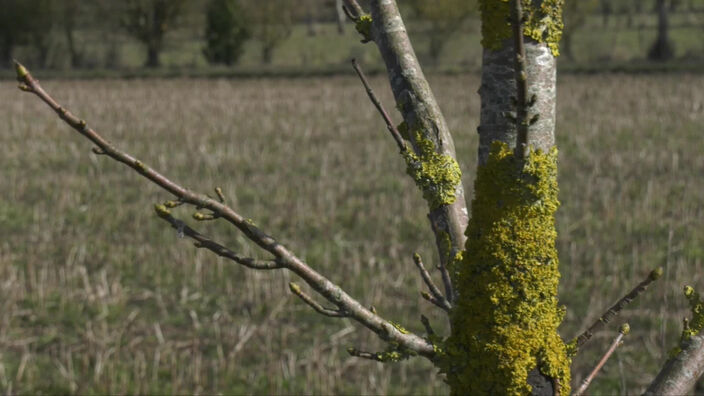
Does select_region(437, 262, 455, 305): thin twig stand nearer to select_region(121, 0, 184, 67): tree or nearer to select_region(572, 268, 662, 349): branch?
select_region(572, 268, 662, 349): branch

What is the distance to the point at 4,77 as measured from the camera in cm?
3556

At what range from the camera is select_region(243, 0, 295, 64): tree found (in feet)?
154

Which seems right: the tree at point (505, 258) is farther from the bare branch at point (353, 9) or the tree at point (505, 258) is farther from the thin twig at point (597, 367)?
the bare branch at point (353, 9)

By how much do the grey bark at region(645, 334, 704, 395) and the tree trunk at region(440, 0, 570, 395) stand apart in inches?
6.3

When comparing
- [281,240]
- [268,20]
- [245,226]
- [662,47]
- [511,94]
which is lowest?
[281,240]

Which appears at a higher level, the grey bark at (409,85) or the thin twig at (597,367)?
the grey bark at (409,85)

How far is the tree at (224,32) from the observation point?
144 ft

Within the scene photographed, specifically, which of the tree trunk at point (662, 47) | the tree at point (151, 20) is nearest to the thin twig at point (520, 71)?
the tree trunk at point (662, 47)

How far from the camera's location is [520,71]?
3.52 ft

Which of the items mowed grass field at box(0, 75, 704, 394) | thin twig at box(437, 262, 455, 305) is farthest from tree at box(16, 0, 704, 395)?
mowed grass field at box(0, 75, 704, 394)

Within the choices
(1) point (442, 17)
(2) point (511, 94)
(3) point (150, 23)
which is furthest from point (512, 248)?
(3) point (150, 23)

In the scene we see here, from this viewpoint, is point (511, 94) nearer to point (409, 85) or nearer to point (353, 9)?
point (409, 85)

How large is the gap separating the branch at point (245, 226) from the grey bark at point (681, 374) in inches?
14.6

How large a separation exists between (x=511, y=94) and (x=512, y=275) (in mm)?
287
